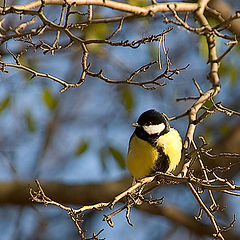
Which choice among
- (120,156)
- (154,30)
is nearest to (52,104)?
(120,156)

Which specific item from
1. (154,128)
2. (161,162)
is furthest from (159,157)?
(154,128)

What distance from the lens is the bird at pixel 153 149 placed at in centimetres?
277

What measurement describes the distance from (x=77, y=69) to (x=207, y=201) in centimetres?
184

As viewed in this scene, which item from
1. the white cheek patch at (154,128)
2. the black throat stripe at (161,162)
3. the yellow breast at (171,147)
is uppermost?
the white cheek patch at (154,128)

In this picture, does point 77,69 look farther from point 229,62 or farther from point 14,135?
point 229,62

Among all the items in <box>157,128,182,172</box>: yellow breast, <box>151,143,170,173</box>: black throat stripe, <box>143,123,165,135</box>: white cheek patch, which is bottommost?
<box>151,143,170,173</box>: black throat stripe

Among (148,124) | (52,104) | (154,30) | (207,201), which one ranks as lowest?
(207,201)

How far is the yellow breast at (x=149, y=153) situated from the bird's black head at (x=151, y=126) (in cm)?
3

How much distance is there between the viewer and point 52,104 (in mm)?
3859

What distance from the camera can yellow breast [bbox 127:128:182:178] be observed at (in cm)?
277

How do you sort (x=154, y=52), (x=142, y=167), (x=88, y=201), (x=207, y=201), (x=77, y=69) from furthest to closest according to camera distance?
(x=77, y=69) → (x=207, y=201) → (x=88, y=201) → (x=154, y=52) → (x=142, y=167)

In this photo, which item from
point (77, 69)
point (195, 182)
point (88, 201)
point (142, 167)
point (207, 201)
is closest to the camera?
point (195, 182)

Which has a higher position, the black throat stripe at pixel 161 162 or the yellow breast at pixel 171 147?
the yellow breast at pixel 171 147

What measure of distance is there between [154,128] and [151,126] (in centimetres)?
2
